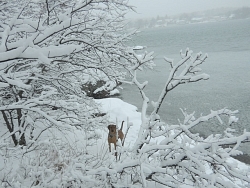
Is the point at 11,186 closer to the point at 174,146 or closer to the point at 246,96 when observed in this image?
the point at 174,146

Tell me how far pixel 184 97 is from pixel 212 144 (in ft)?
39.5

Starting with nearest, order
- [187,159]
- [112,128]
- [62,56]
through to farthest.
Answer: [187,159]
[62,56]
[112,128]

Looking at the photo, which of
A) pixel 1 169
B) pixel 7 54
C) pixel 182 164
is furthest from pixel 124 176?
pixel 7 54

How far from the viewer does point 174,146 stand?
107 inches

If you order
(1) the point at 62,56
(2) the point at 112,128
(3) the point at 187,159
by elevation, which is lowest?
(2) the point at 112,128

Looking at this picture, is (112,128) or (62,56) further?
(112,128)

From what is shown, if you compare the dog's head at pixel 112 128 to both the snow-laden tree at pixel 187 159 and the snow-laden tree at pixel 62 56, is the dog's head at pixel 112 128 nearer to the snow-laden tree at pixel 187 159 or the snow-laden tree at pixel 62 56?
the snow-laden tree at pixel 62 56

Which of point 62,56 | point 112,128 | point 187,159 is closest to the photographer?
point 187,159

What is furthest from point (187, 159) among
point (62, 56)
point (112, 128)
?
point (112, 128)

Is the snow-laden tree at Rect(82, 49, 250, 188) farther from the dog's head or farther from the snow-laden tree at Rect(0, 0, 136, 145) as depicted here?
the dog's head

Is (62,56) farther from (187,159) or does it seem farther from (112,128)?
(112,128)

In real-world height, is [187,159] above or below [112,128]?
above

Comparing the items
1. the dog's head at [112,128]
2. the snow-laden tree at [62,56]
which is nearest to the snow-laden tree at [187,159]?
the snow-laden tree at [62,56]

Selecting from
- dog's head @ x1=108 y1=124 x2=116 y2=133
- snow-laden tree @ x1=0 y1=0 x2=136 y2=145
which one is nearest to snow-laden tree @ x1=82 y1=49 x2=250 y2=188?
snow-laden tree @ x1=0 y1=0 x2=136 y2=145
